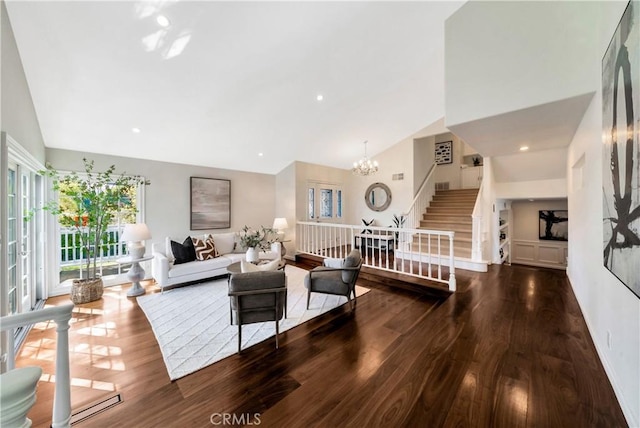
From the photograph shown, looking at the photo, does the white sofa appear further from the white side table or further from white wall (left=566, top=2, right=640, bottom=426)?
white wall (left=566, top=2, right=640, bottom=426)

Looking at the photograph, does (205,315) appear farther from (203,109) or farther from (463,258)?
(463,258)

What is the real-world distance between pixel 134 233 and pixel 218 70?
9.34 feet

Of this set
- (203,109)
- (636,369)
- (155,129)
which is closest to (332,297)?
(636,369)

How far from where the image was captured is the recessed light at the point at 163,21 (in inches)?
94.4

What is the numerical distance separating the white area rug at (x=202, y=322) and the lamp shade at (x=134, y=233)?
94 centimetres

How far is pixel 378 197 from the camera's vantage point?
24.2 feet

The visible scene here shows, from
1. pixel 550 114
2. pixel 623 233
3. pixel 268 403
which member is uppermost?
pixel 550 114

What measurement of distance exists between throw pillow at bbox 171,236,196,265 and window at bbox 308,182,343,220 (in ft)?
10.2

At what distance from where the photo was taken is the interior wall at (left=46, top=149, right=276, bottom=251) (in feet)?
13.7

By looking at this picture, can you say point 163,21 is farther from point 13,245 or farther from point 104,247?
point 104,247

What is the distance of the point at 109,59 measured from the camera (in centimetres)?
269

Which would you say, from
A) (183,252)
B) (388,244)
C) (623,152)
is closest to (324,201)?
(388,244)

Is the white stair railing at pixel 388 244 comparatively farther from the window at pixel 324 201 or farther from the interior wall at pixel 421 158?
the interior wall at pixel 421 158

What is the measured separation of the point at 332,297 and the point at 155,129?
3955mm
